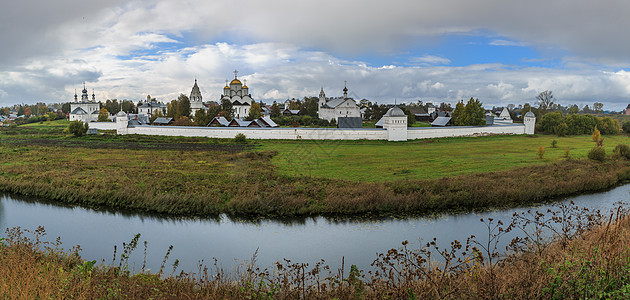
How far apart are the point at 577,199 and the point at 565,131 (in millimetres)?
27901

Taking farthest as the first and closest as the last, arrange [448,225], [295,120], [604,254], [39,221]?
[295,120] → [39,221] → [448,225] → [604,254]

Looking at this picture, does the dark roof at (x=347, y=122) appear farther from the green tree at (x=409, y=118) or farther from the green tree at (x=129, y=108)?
the green tree at (x=129, y=108)

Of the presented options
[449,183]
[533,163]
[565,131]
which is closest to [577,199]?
[449,183]

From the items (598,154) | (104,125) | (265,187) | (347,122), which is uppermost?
(347,122)

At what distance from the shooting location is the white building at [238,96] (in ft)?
170

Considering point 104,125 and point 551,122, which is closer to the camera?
point 551,122

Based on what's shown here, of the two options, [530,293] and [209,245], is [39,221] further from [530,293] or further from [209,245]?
[530,293]

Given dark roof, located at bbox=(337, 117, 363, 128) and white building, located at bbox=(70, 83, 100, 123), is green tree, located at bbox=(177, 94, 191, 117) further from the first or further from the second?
dark roof, located at bbox=(337, 117, 363, 128)

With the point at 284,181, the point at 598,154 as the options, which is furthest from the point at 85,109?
the point at 598,154

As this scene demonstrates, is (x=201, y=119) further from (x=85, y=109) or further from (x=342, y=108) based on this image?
(x=85, y=109)

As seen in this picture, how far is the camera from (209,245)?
905 cm

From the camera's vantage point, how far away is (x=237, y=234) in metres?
9.76

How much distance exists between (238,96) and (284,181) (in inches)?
1678

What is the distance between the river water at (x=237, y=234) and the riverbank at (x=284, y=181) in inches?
25.9
